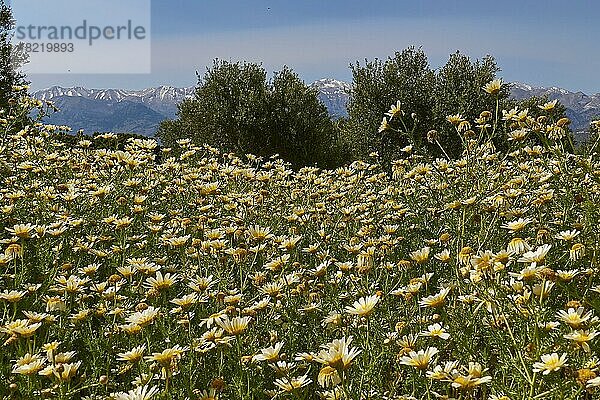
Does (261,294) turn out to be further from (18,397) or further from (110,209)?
(110,209)

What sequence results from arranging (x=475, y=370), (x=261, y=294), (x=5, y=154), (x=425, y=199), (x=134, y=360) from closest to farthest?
(x=475, y=370)
(x=134, y=360)
(x=261, y=294)
(x=425, y=199)
(x=5, y=154)

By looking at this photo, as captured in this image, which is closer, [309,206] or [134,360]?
[134,360]

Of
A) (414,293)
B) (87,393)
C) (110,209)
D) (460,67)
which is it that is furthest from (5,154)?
(460,67)

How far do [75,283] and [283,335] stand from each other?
997 mm

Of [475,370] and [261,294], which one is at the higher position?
[475,370]

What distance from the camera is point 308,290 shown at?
9.85 ft

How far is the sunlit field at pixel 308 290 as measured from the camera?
202 centimetres

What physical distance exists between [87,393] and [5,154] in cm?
406

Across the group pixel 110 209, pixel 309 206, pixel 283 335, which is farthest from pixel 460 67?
pixel 283 335

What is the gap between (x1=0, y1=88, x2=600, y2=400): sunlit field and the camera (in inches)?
79.6

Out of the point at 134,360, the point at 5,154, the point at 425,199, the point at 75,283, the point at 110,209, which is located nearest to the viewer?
the point at 134,360

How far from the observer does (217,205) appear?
16.3 ft

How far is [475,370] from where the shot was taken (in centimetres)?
183

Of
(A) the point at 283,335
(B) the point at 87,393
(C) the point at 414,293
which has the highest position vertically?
(C) the point at 414,293
